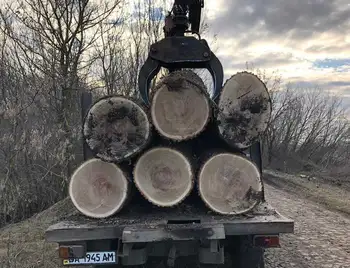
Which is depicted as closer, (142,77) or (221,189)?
(221,189)

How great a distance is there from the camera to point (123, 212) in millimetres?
3650

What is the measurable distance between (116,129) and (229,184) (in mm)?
1066

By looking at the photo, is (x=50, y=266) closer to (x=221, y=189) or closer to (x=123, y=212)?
(x=123, y=212)

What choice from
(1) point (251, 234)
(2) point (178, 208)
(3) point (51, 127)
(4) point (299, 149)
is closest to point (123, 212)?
(2) point (178, 208)

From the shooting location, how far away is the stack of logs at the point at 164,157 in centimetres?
346

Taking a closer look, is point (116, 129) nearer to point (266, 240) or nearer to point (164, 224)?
point (164, 224)

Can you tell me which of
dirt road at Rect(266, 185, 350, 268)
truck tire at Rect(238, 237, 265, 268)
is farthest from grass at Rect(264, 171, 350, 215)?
truck tire at Rect(238, 237, 265, 268)

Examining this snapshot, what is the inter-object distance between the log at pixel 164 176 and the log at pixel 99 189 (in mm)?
162

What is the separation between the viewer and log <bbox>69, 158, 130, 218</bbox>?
351 cm

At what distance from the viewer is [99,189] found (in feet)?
11.6

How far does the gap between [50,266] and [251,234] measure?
8.41 ft

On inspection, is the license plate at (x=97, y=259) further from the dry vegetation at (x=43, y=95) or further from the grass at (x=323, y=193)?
the grass at (x=323, y=193)

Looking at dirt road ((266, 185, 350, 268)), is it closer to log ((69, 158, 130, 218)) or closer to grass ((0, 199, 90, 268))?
log ((69, 158, 130, 218))

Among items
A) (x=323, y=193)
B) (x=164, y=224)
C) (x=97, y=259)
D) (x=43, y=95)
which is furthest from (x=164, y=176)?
(x=323, y=193)
